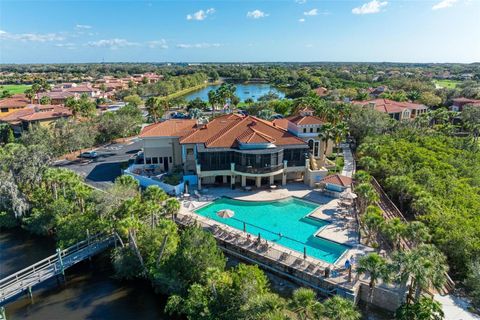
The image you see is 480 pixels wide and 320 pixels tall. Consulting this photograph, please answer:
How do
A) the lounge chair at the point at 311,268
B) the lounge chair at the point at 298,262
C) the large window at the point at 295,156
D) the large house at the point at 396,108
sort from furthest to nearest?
the large house at the point at 396,108, the large window at the point at 295,156, the lounge chair at the point at 298,262, the lounge chair at the point at 311,268

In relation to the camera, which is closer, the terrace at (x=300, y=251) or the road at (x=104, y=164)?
the terrace at (x=300, y=251)

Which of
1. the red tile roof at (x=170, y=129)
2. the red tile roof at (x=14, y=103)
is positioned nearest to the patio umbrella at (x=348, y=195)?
the red tile roof at (x=170, y=129)

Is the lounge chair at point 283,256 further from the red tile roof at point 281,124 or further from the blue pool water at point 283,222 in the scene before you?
the red tile roof at point 281,124

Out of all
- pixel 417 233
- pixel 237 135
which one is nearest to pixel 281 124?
pixel 237 135

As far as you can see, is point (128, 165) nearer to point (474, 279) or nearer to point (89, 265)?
point (89, 265)

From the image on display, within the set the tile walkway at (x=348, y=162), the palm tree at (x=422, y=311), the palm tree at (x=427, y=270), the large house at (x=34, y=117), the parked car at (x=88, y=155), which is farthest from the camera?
the large house at (x=34, y=117)

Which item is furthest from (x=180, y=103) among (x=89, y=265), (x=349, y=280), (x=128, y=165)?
(x=349, y=280)
